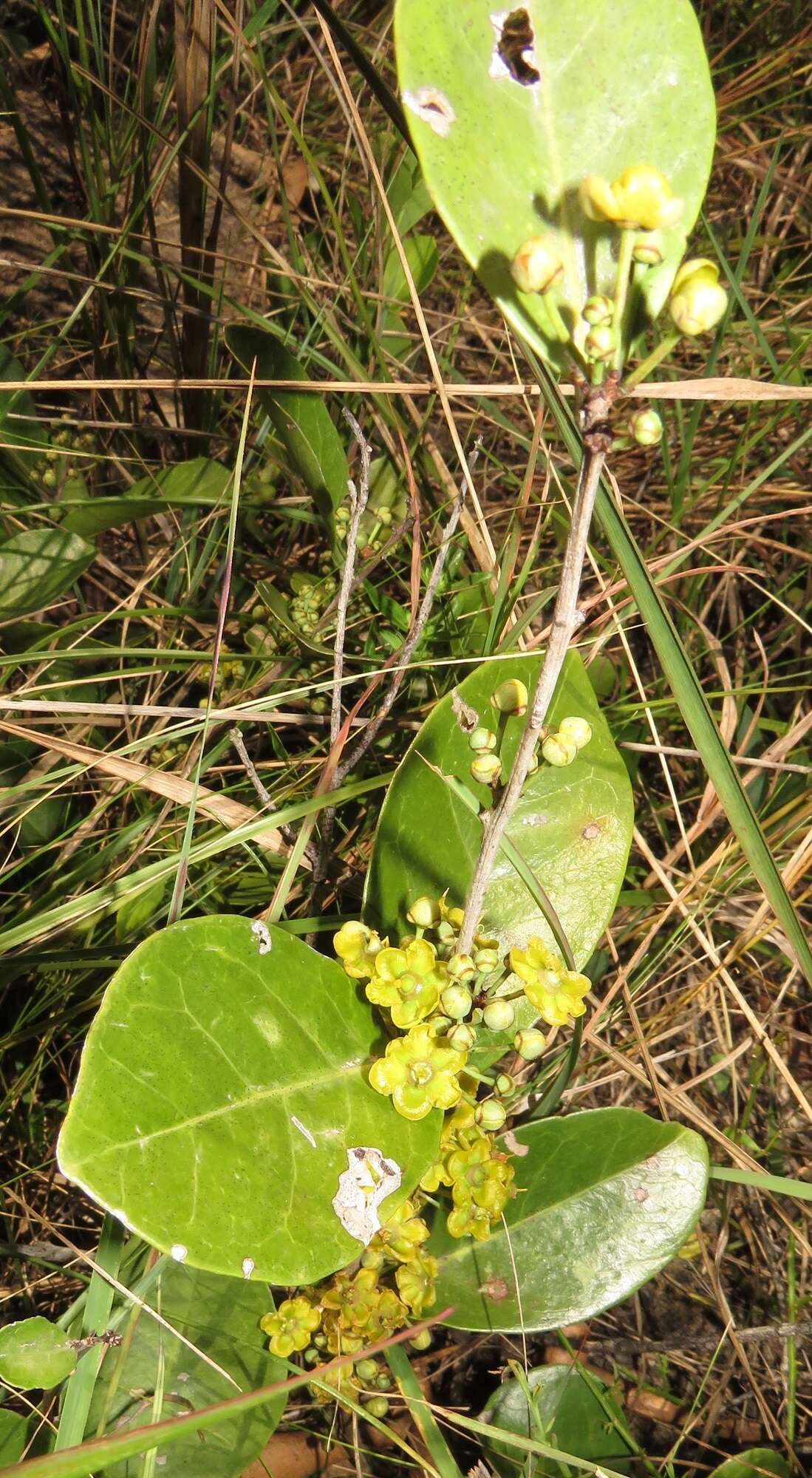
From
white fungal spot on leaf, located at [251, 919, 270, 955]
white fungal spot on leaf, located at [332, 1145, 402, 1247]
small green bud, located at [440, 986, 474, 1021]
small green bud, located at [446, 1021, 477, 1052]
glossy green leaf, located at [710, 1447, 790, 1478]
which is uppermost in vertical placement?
white fungal spot on leaf, located at [251, 919, 270, 955]

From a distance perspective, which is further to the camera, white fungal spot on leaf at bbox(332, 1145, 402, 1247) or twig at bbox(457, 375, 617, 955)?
white fungal spot on leaf at bbox(332, 1145, 402, 1247)

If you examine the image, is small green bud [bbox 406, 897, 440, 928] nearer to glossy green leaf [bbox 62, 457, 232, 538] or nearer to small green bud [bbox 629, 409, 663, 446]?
small green bud [bbox 629, 409, 663, 446]


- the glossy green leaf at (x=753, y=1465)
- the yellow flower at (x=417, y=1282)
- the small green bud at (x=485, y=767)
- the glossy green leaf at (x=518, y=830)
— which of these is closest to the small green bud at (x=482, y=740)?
the small green bud at (x=485, y=767)

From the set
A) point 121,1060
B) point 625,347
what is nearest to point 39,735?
point 121,1060

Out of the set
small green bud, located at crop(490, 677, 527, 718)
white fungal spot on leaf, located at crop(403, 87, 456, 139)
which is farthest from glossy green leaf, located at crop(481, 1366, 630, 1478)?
white fungal spot on leaf, located at crop(403, 87, 456, 139)

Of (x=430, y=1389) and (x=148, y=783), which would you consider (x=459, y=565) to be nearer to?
(x=148, y=783)

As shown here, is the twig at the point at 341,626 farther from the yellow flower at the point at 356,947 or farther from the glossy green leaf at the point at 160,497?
the glossy green leaf at the point at 160,497
